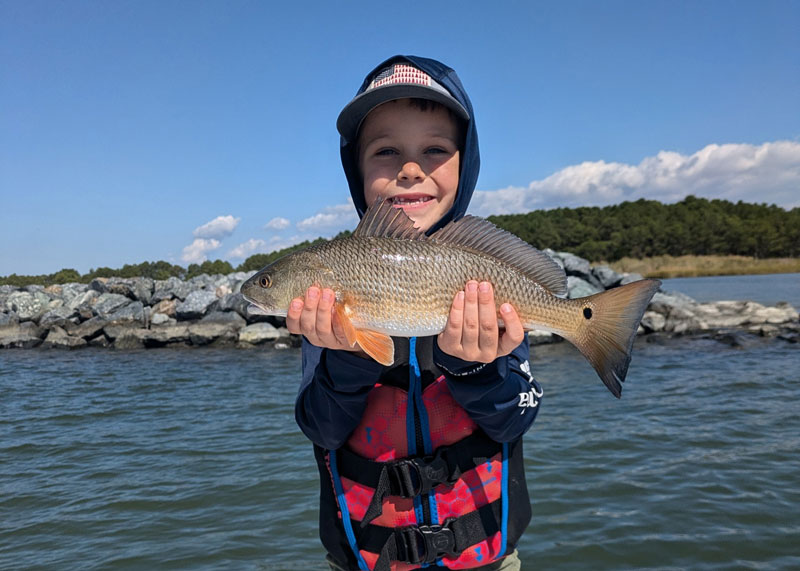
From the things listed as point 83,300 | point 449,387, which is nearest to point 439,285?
point 449,387

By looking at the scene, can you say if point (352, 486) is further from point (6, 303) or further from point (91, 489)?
point (6, 303)

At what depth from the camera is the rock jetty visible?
67.1 feet

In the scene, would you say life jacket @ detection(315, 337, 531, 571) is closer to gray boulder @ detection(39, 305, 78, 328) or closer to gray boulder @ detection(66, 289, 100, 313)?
gray boulder @ detection(39, 305, 78, 328)

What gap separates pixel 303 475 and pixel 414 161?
6.19 m

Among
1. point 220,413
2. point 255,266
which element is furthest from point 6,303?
point 220,413

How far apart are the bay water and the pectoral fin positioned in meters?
4.12

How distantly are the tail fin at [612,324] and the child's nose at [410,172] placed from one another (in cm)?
115

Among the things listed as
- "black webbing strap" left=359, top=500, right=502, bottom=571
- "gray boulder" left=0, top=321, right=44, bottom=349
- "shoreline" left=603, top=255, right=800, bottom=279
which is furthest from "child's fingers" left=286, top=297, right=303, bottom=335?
"shoreline" left=603, top=255, right=800, bottom=279

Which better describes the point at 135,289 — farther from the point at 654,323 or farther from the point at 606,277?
the point at 654,323

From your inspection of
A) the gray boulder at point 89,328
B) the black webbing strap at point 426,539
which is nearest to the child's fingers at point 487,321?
the black webbing strap at point 426,539

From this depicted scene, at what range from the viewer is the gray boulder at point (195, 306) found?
23.4m

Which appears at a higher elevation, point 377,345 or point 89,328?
point 377,345

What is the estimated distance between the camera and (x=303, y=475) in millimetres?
8062

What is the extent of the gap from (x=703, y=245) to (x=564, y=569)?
311 ft
